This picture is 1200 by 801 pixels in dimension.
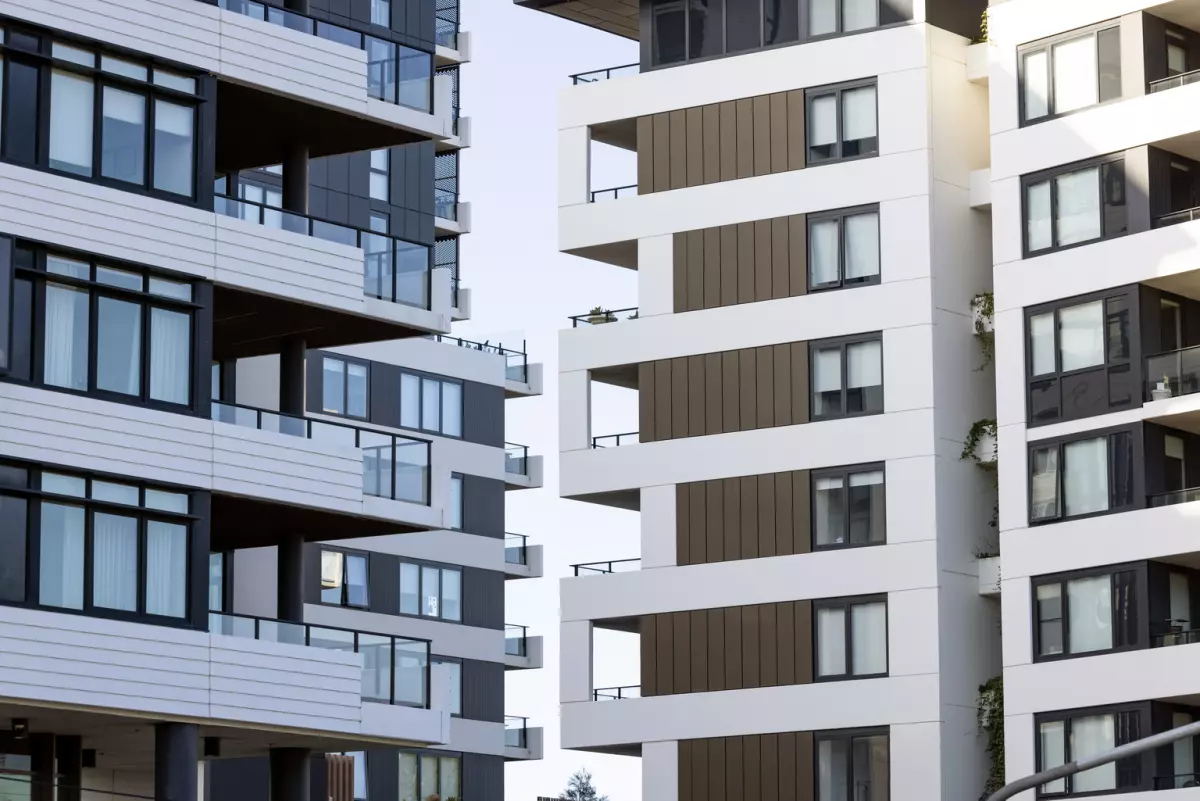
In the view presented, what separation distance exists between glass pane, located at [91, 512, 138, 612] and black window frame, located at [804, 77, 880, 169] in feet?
80.3

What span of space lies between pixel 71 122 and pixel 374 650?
1010cm

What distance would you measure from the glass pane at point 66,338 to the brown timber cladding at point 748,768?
22.8 metres

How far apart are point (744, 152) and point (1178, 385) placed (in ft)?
41.1

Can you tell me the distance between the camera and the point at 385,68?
44.9 meters

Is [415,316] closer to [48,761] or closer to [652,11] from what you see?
[48,761]

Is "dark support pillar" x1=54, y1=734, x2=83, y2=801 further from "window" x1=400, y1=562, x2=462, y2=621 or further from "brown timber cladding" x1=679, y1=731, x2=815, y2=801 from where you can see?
"window" x1=400, y1=562, x2=462, y2=621

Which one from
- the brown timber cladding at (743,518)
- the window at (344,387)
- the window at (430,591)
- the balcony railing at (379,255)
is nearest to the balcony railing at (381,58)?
the balcony railing at (379,255)

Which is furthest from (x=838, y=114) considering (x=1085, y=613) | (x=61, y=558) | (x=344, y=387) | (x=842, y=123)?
(x=61, y=558)

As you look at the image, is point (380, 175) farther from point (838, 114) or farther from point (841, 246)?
point (841, 246)

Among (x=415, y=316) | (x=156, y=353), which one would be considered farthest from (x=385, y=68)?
(x=156, y=353)

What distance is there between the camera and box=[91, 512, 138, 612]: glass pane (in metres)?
36.8

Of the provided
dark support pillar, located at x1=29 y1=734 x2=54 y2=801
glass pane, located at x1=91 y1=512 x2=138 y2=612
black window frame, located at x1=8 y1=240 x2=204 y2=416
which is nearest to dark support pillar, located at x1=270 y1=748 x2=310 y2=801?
dark support pillar, located at x1=29 y1=734 x2=54 y2=801

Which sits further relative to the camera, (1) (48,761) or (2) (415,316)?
(2) (415,316)

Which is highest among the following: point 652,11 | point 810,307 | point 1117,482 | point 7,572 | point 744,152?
point 652,11
